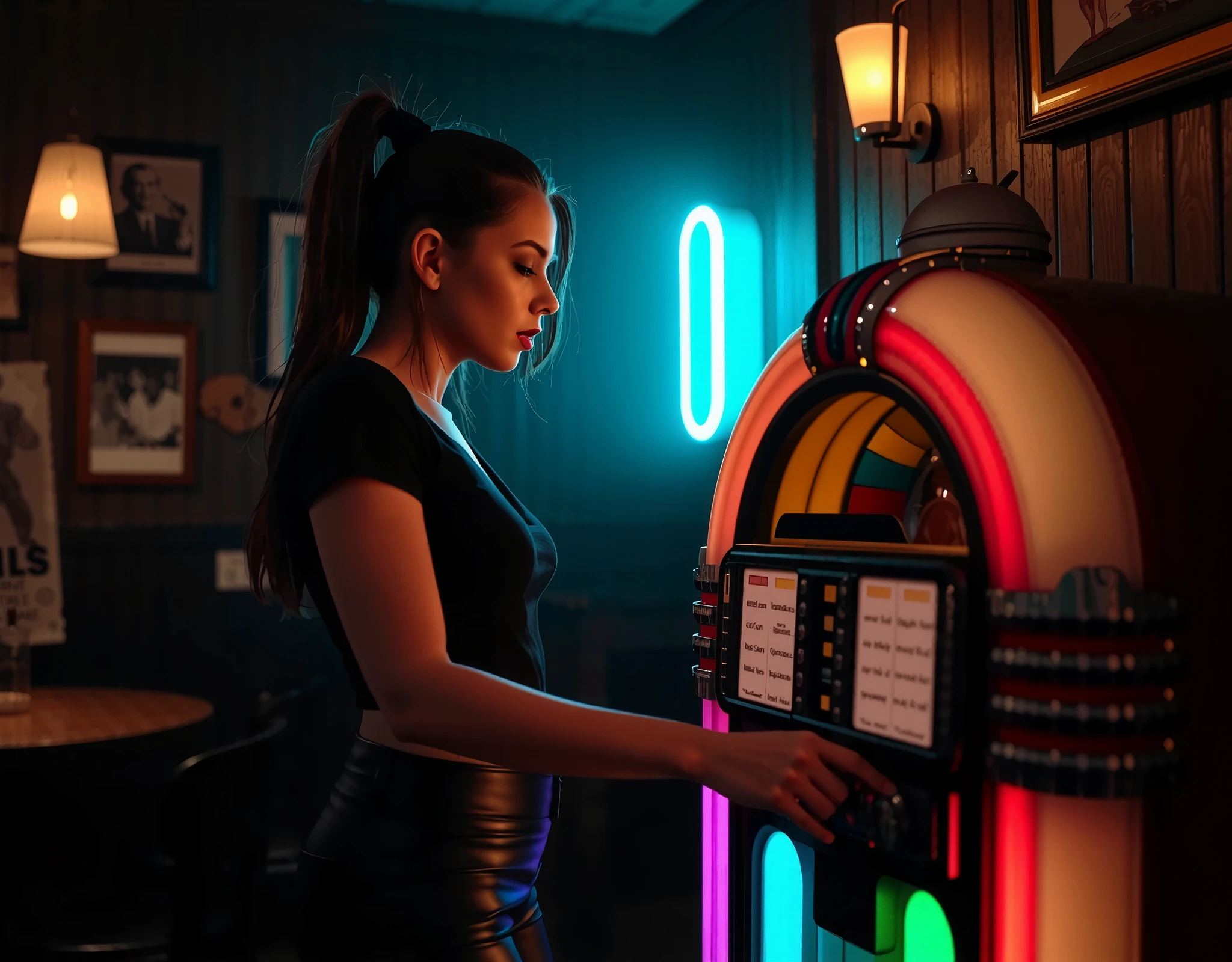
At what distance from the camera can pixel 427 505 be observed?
3.77 ft

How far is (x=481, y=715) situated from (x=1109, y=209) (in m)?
1.17

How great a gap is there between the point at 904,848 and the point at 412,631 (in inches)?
19.2

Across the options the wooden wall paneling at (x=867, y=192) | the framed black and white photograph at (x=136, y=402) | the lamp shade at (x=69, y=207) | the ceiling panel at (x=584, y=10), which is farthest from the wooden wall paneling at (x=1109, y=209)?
the framed black and white photograph at (x=136, y=402)

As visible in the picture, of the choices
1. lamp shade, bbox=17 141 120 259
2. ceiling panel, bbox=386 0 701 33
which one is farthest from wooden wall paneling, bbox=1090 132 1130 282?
lamp shade, bbox=17 141 120 259

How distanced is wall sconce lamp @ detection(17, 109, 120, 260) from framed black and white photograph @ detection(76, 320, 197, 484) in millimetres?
468

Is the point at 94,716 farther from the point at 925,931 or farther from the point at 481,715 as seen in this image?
the point at 925,931

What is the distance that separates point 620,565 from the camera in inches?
146

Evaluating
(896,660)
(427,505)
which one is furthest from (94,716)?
(896,660)

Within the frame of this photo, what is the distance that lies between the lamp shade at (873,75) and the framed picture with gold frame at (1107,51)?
0.98 feet

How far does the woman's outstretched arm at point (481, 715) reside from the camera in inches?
37.9

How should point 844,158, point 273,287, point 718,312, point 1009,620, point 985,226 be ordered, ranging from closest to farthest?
1. point 1009,620
2. point 985,226
3. point 844,158
4. point 718,312
5. point 273,287

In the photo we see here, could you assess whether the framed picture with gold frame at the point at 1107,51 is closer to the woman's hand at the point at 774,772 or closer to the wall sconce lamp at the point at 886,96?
the wall sconce lamp at the point at 886,96

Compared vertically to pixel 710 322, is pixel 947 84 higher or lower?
higher

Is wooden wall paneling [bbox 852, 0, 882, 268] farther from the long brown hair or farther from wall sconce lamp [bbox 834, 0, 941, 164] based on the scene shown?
the long brown hair
